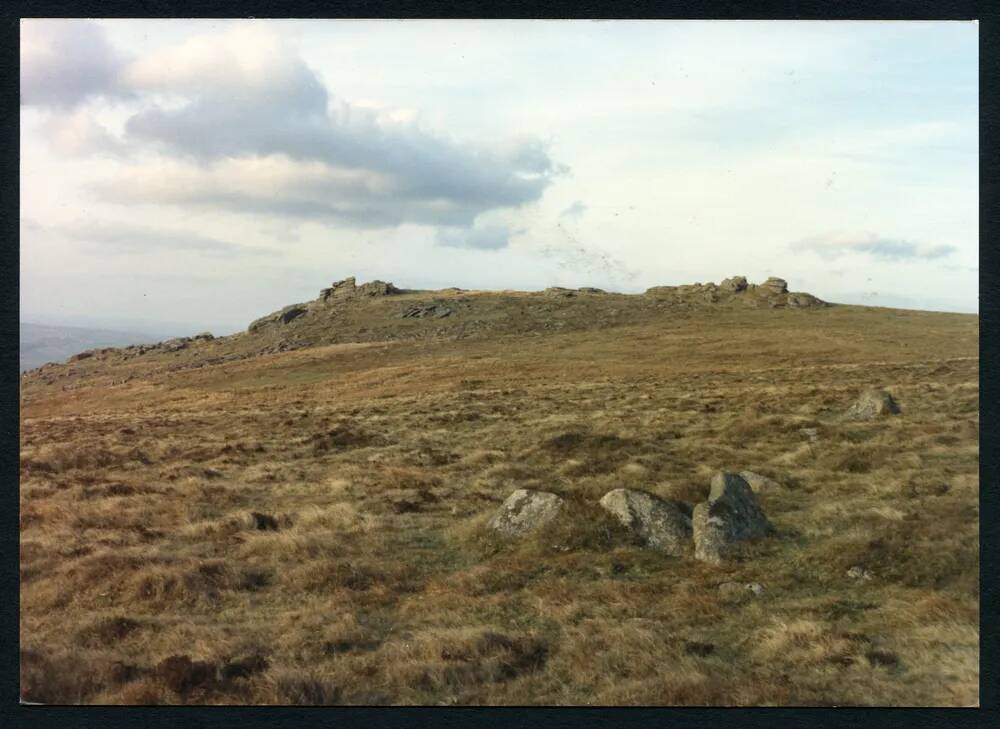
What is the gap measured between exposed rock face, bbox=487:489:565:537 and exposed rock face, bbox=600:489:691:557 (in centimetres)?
100

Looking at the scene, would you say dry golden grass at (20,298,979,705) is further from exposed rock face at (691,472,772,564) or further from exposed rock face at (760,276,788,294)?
exposed rock face at (760,276,788,294)

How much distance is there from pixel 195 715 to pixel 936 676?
8.68 meters

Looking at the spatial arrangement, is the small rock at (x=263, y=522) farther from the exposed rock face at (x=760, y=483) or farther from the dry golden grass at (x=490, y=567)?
the exposed rock face at (x=760, y=483)

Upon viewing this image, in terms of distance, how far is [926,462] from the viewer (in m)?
15.1

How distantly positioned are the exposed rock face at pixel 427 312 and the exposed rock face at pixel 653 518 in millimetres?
70919

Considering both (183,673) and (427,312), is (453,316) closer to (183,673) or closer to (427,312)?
(427,312)

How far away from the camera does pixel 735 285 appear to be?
8962 cm

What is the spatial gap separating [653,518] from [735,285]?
85.5m

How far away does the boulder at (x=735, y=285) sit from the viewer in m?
88.8

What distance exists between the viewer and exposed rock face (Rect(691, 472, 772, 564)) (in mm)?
10344

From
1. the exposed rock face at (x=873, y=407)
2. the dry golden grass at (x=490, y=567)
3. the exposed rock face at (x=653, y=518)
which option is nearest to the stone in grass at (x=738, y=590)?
the dry golden grass at (x=490, y=567)

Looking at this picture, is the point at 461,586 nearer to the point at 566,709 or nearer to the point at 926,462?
the point at 566,709

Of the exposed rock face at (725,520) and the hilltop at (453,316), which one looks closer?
the exposed rock face at (725,520)

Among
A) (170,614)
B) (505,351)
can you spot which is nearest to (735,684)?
(170,614)
